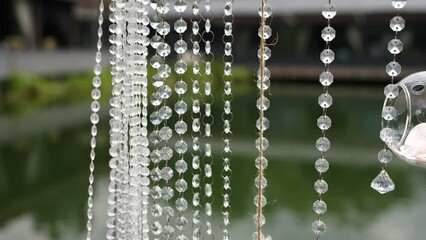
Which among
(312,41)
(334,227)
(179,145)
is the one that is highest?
(312,41)

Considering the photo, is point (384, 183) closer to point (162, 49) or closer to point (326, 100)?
point (326, 100)

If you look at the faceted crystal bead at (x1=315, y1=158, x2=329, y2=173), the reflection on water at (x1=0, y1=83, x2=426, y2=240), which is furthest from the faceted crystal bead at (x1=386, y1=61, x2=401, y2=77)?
the reflection on water at (x1=0, y1=83, x2=426, y2=240)

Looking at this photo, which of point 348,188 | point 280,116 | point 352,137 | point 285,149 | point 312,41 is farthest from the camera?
point 312,41

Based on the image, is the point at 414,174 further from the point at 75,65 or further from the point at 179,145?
the point at 75,65

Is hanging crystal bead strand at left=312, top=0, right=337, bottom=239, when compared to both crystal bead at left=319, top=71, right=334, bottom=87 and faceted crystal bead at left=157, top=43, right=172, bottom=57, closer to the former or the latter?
crystal bead at left=319, top=71, right=334, bottom=87

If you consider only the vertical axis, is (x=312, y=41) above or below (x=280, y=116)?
above

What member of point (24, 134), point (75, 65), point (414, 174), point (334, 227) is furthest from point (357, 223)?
point (75, 65)
